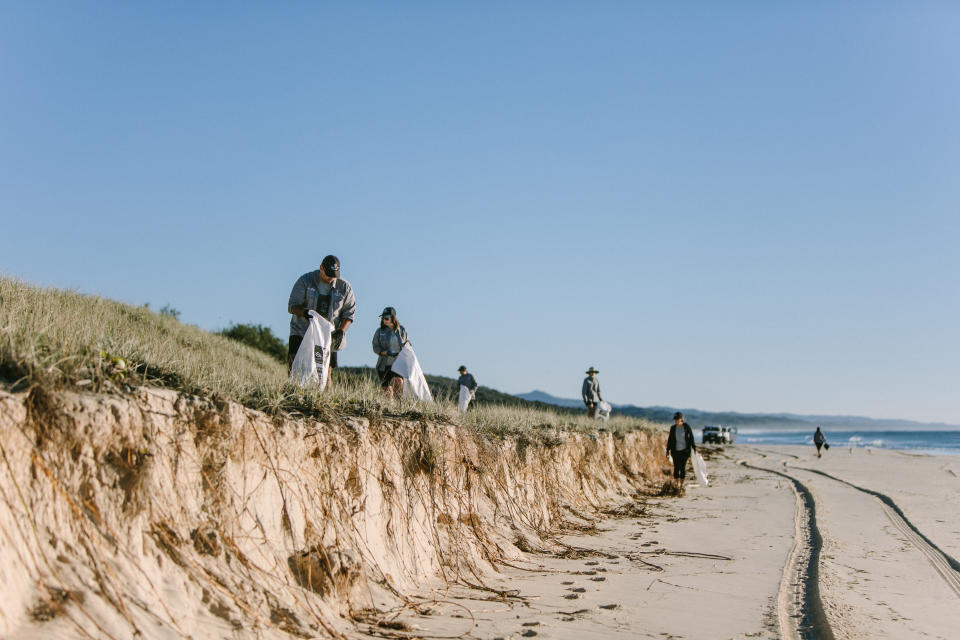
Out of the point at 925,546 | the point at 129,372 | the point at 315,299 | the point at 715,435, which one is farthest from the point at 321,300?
the point at 715,435

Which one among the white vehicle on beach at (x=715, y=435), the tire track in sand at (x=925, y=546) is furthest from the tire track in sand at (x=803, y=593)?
the white vehicle on beach at (x=715, y=435)

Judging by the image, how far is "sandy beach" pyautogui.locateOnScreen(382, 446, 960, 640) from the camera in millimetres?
5766

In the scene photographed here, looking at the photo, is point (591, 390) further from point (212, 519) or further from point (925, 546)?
point (212, 519)

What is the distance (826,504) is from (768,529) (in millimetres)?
4646

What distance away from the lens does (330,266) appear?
845 cm

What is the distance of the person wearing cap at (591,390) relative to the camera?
19.7 metres

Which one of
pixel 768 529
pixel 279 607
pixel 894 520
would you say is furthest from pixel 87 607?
pixel 894 520

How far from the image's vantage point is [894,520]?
1307 cm

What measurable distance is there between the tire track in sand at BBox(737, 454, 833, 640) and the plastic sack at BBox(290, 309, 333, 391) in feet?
16.4

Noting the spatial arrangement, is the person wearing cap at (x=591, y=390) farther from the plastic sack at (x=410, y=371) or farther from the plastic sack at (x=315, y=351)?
the plastic sack at (x=315, y=351)

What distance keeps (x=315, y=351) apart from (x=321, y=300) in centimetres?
70

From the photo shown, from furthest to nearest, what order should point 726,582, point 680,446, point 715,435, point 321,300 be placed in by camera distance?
point 715,435
point 680,446
point 321,300
point 726,582

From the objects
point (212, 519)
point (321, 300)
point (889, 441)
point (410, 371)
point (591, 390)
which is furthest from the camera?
point (889, 441)

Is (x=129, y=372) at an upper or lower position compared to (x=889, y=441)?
upper
